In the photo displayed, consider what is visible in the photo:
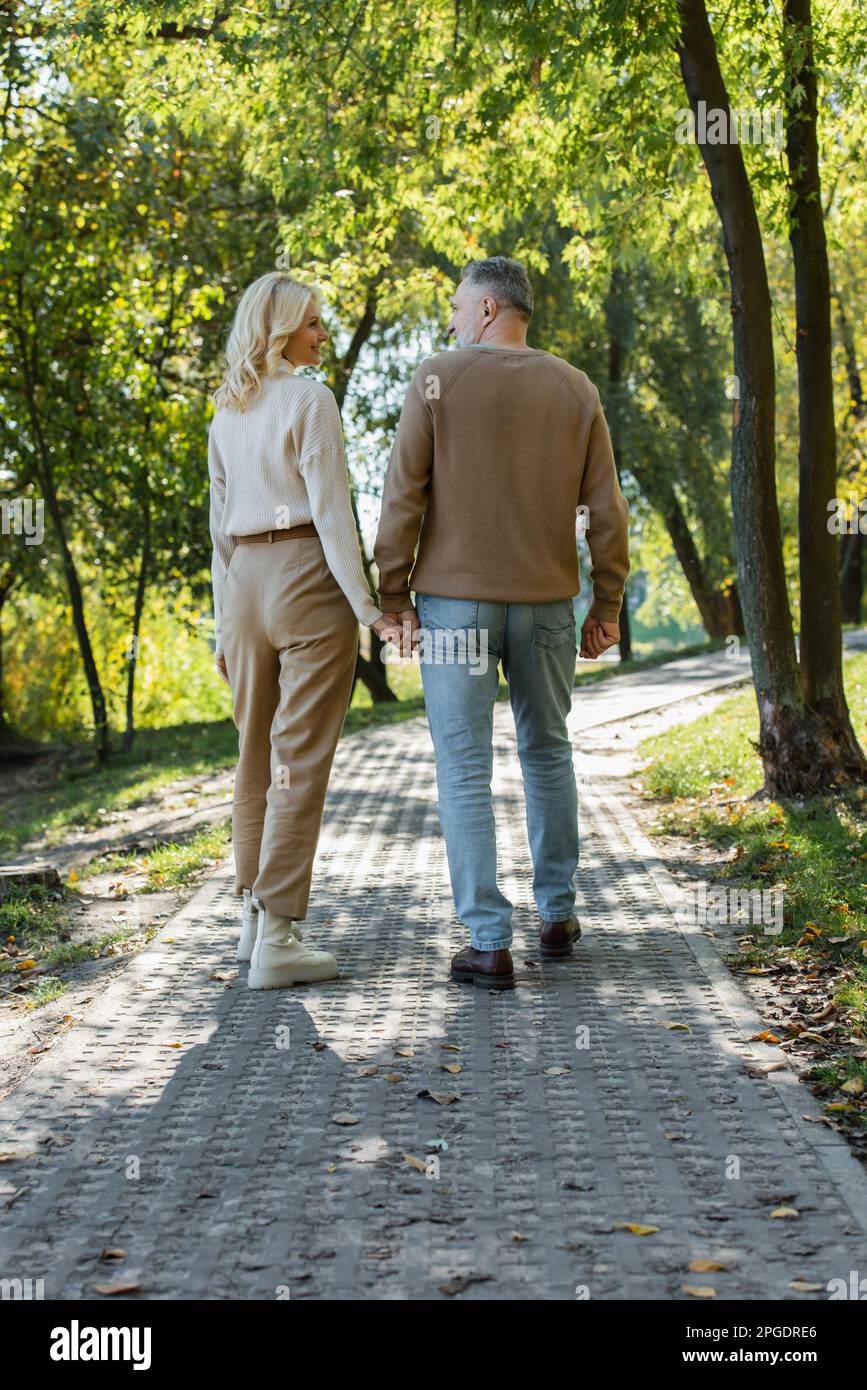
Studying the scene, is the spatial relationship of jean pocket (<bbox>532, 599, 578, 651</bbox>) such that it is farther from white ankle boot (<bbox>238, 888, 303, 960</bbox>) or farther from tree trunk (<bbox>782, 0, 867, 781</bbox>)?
tree trunk (<bbox>782, 0, 867, 781</bbox>)

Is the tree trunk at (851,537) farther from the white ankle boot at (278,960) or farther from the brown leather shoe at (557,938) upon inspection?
the white ankle boot at (278,960)

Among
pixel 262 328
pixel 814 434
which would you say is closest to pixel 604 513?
pixel 262 328

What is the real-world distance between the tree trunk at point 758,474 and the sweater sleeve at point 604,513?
Answer: 3349 mm

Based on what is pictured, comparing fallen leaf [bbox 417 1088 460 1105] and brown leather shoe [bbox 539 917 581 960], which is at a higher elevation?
brown leather shoe [bbox 539 917 581 960]

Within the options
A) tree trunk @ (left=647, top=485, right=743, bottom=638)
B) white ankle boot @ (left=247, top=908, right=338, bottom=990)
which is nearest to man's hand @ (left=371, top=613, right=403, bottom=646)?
white ankle boot @ (left=247, top=908, right=338, bottom=990)

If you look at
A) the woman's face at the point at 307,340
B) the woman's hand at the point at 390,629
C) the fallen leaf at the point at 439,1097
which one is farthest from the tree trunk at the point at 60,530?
the fallen leaf at the point at 439,1097

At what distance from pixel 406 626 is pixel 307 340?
1.04 m

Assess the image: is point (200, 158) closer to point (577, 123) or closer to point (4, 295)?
point (4, 295)

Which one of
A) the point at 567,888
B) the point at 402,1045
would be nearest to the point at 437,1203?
the point at 402,1045

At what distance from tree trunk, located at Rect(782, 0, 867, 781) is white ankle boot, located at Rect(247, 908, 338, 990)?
4.21 metres

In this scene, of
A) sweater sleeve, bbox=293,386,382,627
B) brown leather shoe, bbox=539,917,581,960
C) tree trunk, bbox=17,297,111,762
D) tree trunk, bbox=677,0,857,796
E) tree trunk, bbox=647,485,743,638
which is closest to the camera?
sweater sleeve, bbox=293,386,382,627

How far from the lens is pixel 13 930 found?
663cm

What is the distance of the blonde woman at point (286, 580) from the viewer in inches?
195

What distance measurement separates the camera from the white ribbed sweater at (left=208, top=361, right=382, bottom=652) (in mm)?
4910
